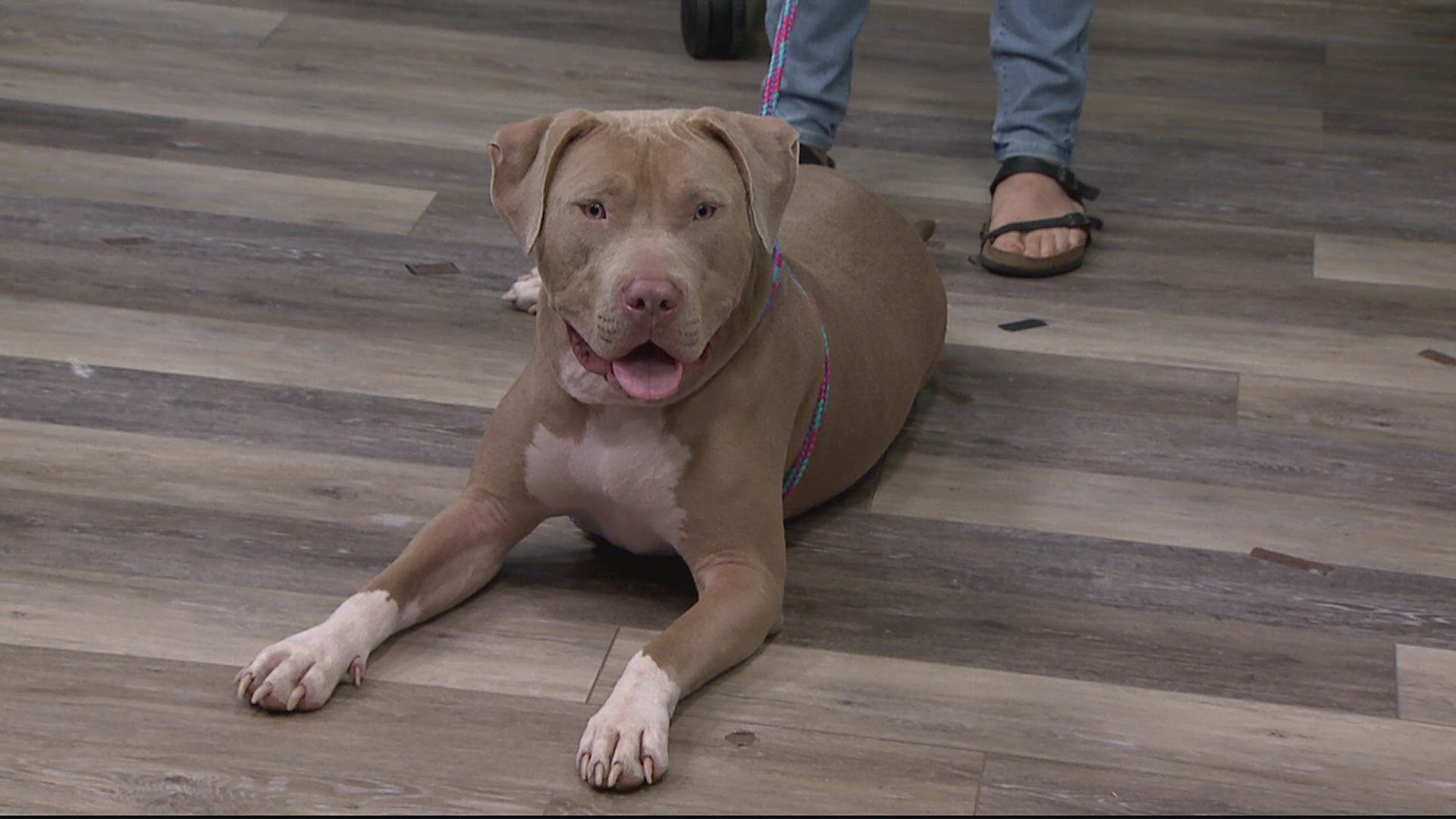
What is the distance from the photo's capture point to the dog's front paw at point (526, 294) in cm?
312

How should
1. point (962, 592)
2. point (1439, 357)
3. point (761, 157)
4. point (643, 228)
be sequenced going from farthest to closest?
point (1439, 357) → point (962, 592) → point (761, 157) → point (643, 228)

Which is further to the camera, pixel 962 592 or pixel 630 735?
pixel 962 592

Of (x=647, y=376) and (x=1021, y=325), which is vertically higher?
(x=647, y=376)

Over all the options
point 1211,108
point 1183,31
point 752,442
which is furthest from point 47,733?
point 1183,31

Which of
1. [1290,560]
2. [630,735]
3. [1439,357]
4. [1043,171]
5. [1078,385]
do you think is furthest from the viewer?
[1043,171]

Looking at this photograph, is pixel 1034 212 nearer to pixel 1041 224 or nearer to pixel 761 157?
pixel 1041 224

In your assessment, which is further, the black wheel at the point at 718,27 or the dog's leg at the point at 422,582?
the black wheel at the point at 718,27

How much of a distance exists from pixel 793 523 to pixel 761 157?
1.97ft

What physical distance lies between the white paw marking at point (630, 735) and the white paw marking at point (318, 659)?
0.98ft

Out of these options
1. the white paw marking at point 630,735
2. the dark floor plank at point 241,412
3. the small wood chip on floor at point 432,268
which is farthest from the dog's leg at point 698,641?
the small wood chip on floor at point 432,268

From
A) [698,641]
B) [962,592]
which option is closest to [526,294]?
[962,592]

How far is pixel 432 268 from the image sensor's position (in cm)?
330

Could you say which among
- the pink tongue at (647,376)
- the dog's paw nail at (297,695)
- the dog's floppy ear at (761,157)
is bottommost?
the dog's paw nail at (297,695)

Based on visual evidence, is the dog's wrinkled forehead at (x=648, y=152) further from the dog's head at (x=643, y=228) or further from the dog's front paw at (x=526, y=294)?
the dog's front paw at (x=526, y=294)
